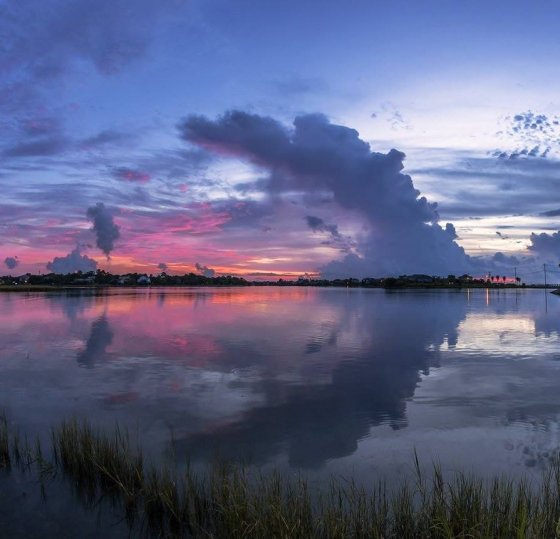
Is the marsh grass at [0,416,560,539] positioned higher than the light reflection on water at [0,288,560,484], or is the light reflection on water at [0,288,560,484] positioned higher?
the marsh grass at [0,416,560,539]

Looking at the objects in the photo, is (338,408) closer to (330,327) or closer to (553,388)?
(553,388)

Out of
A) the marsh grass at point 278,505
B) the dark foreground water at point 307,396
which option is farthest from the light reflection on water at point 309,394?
the marsh grass at point 278,505

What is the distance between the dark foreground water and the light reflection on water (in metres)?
0.08

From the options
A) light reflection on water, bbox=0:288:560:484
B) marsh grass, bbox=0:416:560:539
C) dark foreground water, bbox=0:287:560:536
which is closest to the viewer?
marsh grass, bbox=0:416:560:539

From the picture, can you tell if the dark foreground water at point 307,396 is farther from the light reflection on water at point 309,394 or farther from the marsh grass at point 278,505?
the marsh grass at point 278,505

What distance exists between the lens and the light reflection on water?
1585cm

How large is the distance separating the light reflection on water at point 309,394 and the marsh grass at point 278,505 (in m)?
2.60

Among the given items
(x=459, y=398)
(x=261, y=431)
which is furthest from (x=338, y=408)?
(x=459, y=398)

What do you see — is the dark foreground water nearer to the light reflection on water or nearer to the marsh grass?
the light reflection on water

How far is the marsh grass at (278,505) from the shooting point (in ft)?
29.3

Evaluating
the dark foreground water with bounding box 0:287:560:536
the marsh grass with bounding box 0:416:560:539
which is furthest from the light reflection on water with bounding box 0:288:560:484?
the marsh grass with bounding box 0:416:560:539

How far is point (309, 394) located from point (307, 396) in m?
0.41

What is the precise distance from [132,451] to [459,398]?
50.1 feet

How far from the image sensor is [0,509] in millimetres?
11547
